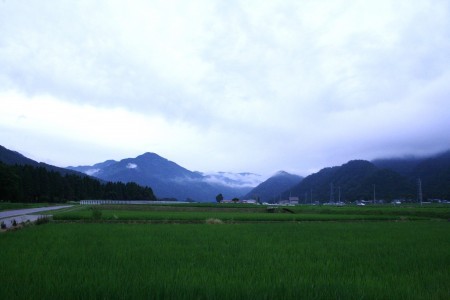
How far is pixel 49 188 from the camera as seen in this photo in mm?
80312

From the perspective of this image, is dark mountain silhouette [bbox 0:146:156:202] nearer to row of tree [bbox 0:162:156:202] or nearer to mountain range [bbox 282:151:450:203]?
row of tree [bbox 0:162:156:202]

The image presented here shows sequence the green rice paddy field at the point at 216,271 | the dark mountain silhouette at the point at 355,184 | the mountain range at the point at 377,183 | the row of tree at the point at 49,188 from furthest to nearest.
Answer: the dark mountain silhouette at the point at 355,184, the mountain range at the point at 377,183, the row of tree at the point at 49,188, the green rice paddy field at the point at 216,271

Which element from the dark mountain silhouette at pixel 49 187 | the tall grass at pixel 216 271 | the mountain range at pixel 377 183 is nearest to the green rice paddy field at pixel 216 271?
the tall grass at pixel 216 271

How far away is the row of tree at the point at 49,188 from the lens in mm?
65688

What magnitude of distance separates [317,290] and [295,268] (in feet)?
6.29

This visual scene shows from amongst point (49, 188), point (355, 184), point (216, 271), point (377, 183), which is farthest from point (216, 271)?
point (355, 184)

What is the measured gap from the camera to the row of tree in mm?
65688

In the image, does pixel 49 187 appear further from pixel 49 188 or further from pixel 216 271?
pixel 216 271

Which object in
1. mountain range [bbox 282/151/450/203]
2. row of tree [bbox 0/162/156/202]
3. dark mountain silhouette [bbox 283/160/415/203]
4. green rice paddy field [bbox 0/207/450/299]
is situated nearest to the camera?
green rice paddy field [bbox 0/207/450/299]

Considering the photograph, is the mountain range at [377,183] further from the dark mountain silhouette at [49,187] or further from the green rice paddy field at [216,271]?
the green rice paddy field at [216,271]

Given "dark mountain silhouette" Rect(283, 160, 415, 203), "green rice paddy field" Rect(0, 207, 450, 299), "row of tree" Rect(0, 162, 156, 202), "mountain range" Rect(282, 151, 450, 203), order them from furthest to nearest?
"dark mountain silhouette" Rect(283, 160, 415, 203) → "mountain range" Rect(282, 151, 450, 203) → "row of tree" Rect(0, 162, 156, 202) → "green rice paddy field" Rect(0, 207, 450, 299)

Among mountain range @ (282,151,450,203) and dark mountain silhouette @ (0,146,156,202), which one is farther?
mountain range @ (282,151,450,203)

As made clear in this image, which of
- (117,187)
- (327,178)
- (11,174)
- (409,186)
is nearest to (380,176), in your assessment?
(409,186)

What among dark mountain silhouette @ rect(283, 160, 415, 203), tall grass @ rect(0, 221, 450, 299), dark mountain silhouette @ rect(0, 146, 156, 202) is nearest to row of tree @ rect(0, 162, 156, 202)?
dark mountain silhouette @ rect(0, 146, 156, 202)
